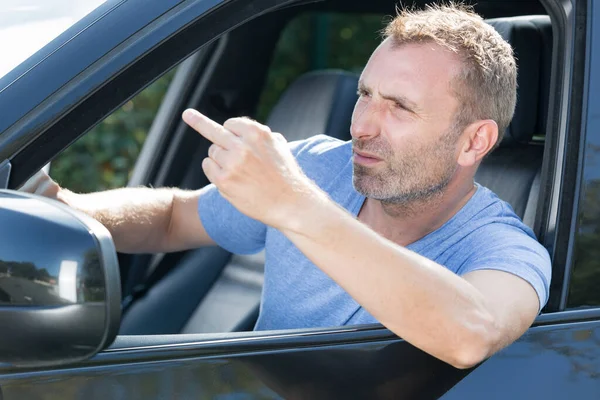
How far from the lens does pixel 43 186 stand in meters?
1.81

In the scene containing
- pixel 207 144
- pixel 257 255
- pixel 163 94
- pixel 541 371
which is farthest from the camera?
pixel 163 94

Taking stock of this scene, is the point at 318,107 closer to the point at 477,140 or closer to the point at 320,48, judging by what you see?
the point at 477,140

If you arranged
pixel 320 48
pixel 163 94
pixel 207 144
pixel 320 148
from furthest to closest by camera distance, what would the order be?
pixel 320 48
pixel 163 94
pixel 207 144
pixel 320 148

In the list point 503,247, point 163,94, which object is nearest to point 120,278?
point 503,247

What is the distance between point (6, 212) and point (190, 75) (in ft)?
5.93

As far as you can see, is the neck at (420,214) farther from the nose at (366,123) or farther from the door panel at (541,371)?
the door panel at (541,371)

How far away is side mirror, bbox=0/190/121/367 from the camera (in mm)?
1163

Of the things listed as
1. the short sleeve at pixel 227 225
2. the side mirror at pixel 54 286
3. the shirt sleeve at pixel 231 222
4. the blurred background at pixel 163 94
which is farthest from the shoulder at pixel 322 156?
the blurred background at pixel 163 94

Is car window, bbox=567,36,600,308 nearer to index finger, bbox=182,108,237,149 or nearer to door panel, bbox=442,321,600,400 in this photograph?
door panel, bbox=442,321,600,400

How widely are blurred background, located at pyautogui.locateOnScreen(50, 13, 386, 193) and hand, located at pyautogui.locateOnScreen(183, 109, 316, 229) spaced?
3.96 meters

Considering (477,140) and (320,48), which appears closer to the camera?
(477,140)

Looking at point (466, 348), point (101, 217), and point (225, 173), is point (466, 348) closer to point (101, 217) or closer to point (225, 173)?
point (225, 173)

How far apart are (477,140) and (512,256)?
1.31ft

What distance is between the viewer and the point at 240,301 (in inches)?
105
